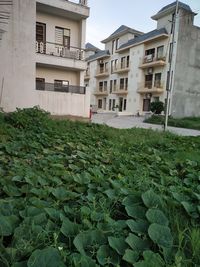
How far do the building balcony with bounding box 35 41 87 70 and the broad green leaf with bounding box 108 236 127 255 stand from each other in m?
12.7

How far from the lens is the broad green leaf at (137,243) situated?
4.23ft

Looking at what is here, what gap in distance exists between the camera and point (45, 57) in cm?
1291

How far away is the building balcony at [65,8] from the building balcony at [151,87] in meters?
14.3

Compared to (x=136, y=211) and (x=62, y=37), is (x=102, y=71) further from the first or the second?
(x=136, y=211)

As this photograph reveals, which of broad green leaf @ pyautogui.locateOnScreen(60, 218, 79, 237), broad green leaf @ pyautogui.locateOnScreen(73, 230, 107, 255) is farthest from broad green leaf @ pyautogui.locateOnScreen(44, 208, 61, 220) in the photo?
broad green leaf @ pyautogui.locateOnScreen(73, 230, 107, 255)

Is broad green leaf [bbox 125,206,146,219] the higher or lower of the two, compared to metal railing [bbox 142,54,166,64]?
lower

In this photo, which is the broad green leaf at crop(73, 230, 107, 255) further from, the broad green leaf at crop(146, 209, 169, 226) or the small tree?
the small tree

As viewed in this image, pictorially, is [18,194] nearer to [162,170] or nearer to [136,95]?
[162,170]

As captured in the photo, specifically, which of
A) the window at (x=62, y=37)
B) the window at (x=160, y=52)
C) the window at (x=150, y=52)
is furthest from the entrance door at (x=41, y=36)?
the window at (x=150, y=52)

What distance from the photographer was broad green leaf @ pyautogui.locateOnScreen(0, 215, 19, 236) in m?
1.32

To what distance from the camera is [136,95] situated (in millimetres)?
29984

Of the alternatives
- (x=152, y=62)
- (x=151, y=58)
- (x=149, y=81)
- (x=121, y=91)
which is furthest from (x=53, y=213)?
(x=121, y=91)

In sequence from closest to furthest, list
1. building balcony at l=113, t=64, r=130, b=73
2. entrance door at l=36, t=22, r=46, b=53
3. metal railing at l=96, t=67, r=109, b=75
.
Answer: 1. entrance door at l=36, t=22, r=46, b=53
2. building balcony at l=113, t=64, r=130, b=73
3. metal railing at l=96, t=67, r=109, b=75

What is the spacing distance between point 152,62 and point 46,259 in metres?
27.7
